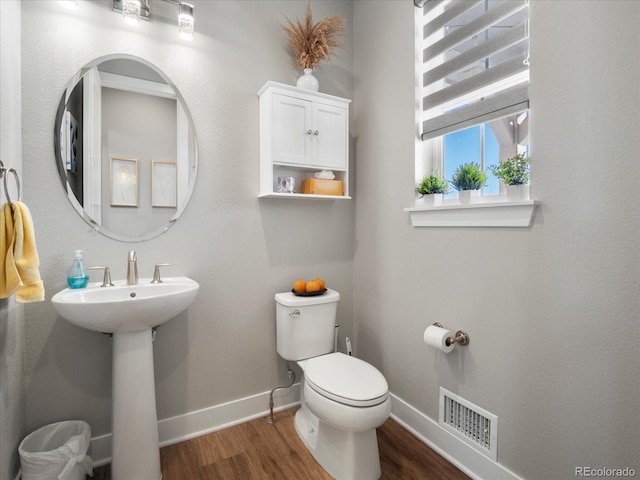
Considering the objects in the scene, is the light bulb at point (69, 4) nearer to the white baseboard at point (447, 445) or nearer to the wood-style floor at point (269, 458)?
the wood-style floor at point (269, 458)

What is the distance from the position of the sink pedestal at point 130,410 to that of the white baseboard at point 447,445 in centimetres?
133

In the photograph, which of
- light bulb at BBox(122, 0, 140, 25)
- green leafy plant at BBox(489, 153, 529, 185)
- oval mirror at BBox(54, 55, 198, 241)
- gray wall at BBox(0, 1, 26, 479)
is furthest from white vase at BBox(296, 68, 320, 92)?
gray wall at BBox(0, 1, 26, 479)

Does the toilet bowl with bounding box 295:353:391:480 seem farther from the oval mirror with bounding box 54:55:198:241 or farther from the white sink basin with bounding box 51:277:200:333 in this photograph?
the oval mirror with bounding box 54:55:198:241

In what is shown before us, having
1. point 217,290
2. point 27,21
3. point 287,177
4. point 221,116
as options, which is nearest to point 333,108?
point 287,177

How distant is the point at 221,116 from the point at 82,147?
69 cm

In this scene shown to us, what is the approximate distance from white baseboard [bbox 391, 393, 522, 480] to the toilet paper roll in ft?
1.56

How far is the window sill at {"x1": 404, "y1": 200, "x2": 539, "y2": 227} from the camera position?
133 centimetres

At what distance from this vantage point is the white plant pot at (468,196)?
1.58 m

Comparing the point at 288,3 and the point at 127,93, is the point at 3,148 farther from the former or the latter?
the point at 288,3

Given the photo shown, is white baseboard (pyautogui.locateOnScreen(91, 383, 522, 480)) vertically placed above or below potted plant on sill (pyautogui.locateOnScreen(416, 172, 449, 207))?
below

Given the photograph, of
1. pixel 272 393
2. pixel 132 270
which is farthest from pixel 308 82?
pixel 272 393

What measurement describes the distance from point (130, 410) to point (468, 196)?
1798mm

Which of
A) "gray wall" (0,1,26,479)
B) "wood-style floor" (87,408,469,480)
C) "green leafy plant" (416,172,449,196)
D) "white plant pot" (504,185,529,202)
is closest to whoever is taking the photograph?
"gray wall" (0,1,26,479)

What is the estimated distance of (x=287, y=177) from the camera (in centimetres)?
204
